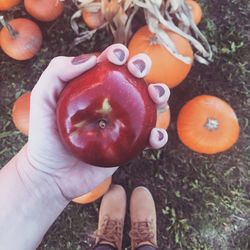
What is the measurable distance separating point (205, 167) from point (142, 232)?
329 millimetres

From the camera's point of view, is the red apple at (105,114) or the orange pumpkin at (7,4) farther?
the orange pumpkin at (7,4)

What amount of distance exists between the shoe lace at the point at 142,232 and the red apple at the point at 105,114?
0.72 m

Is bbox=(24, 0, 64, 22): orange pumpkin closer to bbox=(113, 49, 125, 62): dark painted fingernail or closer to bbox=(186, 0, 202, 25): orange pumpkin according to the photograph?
bbox=(186, 0, 202, 25): orange pumpkin

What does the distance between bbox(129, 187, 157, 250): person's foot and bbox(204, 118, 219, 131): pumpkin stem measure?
0.36m

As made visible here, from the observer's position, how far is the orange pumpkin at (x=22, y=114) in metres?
1.61

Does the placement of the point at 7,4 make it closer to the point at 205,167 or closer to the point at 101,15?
the point at 101,15

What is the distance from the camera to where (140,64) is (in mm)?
1048

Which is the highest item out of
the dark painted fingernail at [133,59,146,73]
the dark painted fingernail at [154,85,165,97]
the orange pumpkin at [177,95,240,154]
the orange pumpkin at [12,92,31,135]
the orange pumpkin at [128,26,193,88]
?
the dark painted fingernail at [133,59,146,73]

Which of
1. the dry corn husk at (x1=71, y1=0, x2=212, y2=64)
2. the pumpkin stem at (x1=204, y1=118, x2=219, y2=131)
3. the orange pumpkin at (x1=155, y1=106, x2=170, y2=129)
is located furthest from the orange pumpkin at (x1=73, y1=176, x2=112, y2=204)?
the dry corn husk at (x1=71, y1=0, x2=212, y2=64)

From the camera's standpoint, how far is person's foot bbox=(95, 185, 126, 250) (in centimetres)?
169

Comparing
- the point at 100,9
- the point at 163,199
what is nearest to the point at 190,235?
the point at 163,199

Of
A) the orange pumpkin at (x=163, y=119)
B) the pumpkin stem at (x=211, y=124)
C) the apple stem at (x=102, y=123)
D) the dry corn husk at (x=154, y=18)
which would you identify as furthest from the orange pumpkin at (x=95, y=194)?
the apple stem at (x=102, y=123)

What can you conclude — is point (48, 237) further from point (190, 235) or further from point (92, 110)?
point (92, 110)

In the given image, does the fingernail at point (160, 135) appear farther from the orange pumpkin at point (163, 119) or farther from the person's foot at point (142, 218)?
the person's foot at point (142, 218)
